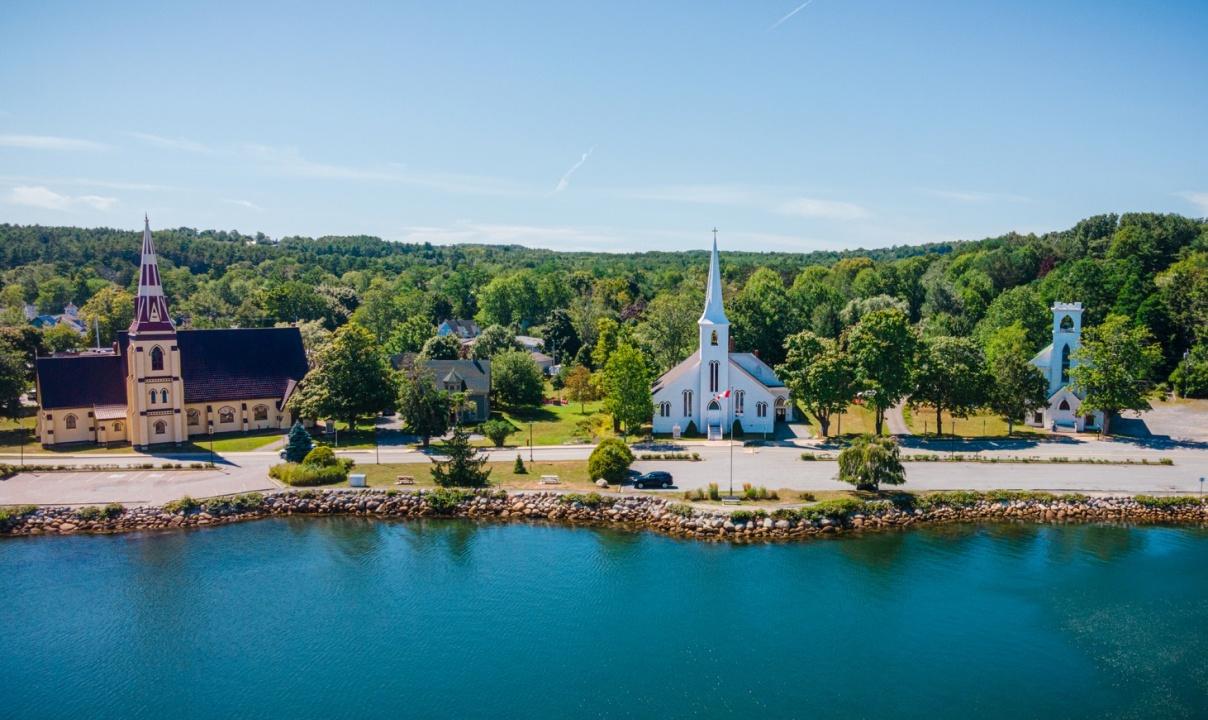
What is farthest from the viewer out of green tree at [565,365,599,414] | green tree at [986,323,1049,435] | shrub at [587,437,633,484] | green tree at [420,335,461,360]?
green tree at [420,335,461,360]

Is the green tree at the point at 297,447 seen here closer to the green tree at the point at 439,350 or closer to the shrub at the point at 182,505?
the shrub at the point at 182,505

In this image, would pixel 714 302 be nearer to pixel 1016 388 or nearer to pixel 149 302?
pixel 1016 388

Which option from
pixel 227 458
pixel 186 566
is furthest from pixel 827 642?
pixel 227 458

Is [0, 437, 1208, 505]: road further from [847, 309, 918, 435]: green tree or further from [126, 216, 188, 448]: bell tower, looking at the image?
[847, 309, 918, 435]: green tree

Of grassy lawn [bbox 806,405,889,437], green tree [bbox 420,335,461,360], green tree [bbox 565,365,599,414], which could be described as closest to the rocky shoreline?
grassy lawn [bbox 806,405,889,437]

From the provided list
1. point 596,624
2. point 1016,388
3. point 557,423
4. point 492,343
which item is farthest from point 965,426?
point 492,343

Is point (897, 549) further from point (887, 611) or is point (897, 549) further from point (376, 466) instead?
point (376, 466)
